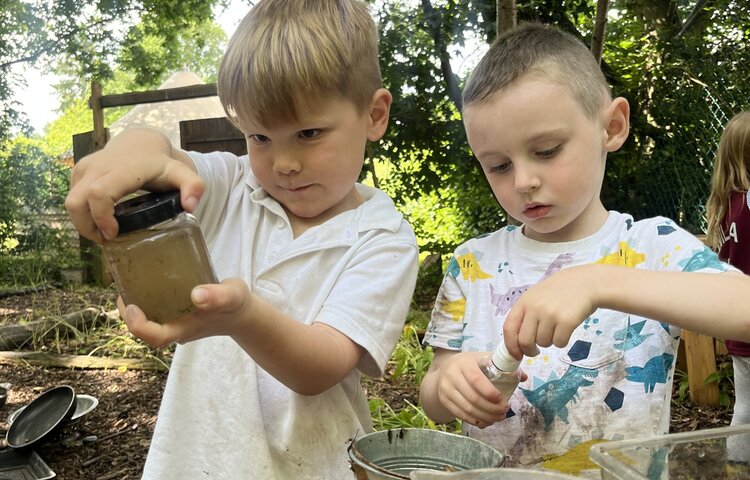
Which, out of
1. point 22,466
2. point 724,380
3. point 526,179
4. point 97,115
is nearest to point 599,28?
point 724,380

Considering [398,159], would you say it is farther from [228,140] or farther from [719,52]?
[719,52]

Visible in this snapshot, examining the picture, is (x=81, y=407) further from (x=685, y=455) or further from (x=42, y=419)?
(x=685, y=455)

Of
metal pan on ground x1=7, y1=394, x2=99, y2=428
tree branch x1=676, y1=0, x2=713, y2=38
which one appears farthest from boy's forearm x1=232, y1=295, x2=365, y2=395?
tree branch x1=676, y1=0, x2=713, y2=38

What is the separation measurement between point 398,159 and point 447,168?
403 millimetres

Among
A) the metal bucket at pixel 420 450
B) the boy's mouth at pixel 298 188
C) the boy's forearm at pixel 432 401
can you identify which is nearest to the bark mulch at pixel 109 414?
the boy's forearm at pixel 432 401

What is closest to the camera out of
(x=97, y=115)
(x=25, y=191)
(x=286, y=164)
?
(x=286, y=164)

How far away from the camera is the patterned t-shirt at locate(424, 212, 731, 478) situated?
4.37 ft

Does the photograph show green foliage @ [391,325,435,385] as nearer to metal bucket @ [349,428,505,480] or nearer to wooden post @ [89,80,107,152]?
metal bucket @ [349,428,505,480]

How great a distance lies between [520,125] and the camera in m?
1.31

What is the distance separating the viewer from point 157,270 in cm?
91

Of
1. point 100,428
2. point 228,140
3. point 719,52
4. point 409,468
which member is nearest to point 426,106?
point 228,140

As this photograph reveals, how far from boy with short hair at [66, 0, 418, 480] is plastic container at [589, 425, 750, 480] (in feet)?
1.71

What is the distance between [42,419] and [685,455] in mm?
3497

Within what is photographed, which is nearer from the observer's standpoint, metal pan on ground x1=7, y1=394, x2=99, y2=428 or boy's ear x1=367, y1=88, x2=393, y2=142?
boy's ear x1=367, y1=88, x2=393, y2=142
